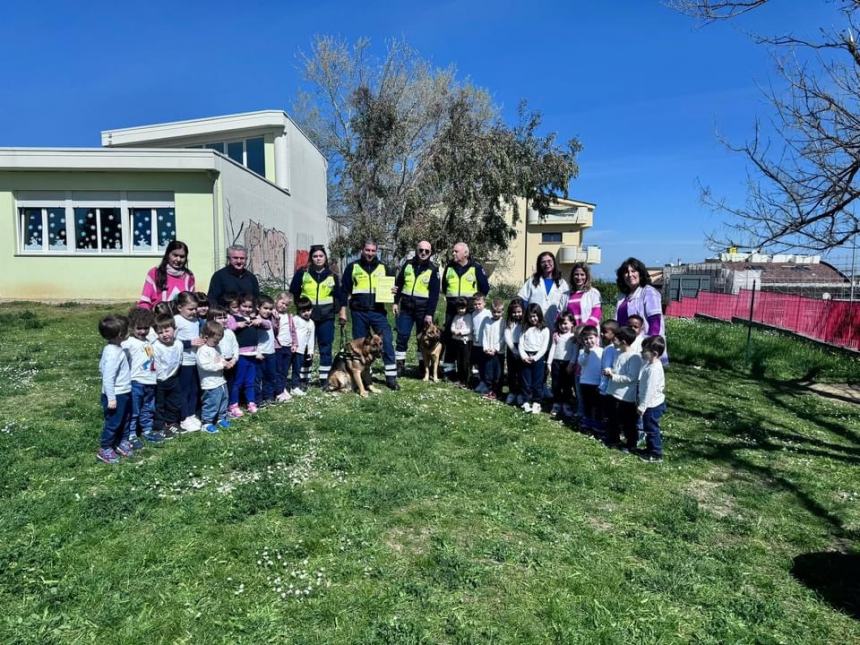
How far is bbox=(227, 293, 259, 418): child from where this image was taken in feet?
20.5

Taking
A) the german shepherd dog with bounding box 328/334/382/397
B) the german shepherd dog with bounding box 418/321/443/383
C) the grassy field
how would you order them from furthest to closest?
1. the german shepherd dog with bounding box 418/321/443/383
2. the german shepherd dog with bounding box 328/334/382/397
3. the grassy field

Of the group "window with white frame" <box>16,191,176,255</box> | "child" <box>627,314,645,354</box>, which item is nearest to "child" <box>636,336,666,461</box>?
"child" <box>627,314,645,354</box>

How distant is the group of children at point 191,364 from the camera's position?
16.4 ft

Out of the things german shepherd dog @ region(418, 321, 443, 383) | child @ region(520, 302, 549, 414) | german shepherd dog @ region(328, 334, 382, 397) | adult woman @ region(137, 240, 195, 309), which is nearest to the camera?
adult woman @ region(137, 240, 195, 309)

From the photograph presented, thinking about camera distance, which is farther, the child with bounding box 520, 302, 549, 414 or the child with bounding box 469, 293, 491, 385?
the child with bounding box 469, 293, 491, 385

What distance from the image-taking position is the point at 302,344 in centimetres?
730

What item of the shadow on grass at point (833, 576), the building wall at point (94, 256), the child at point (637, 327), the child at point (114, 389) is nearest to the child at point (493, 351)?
the child at point (637, 327)

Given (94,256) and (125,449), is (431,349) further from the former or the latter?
(94,256)

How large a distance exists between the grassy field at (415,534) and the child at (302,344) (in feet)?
2.86

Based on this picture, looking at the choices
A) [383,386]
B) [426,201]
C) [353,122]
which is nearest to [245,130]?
[353,122]

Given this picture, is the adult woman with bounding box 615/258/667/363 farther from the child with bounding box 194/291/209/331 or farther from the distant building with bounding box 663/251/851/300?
the distant building with bounding box 663/251/851/300

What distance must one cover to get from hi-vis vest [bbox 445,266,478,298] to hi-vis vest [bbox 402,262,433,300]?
35 cm

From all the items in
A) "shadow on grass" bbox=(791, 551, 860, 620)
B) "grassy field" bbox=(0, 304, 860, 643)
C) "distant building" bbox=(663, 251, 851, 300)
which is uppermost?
"distant building" bbox=(663, 251, 851, 300)

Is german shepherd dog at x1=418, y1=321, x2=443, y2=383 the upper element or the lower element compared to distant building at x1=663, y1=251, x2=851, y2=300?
lower
